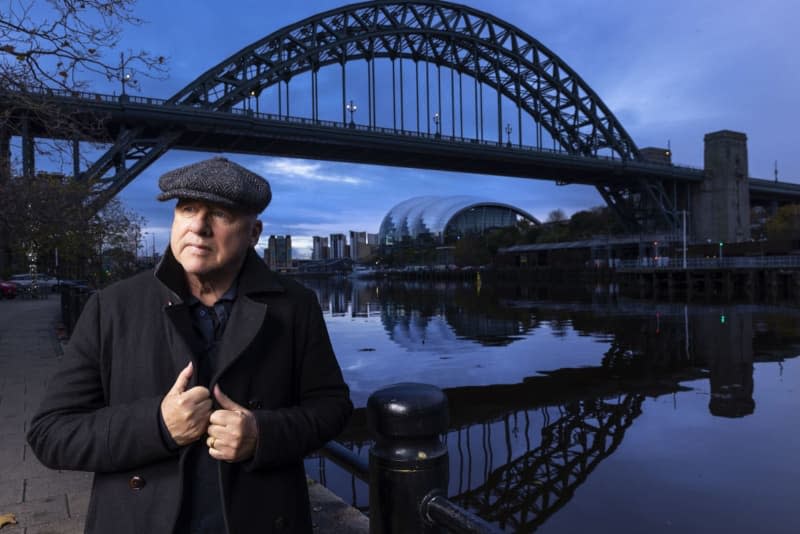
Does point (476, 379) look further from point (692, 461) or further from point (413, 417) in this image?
point (413, 417)

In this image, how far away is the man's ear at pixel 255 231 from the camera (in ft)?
6.50

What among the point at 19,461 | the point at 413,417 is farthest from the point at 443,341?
the point at 413,417

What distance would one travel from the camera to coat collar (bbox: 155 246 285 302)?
181cm

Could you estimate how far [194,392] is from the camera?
1620 mm

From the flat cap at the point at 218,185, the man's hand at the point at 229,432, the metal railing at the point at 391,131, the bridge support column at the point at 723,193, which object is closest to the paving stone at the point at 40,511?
the man's hand at the point at 229,432

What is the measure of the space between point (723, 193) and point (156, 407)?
3013 inches

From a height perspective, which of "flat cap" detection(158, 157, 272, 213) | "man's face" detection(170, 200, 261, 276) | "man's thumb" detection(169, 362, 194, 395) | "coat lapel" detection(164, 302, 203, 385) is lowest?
"man's thumb" detection(169, 362, 194, 395)

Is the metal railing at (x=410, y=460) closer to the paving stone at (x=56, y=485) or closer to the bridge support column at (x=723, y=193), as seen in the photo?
the paving stone at (x=56, y=485)

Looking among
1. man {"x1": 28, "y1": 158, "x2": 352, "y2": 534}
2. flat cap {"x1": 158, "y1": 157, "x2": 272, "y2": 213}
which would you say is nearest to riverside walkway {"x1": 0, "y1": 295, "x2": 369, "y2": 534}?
man {"x1": 28, "y1": 158, "x2": 352, "y2": 534}

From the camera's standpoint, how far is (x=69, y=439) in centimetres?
170

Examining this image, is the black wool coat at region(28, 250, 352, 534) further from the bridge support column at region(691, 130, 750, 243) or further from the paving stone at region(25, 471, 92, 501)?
the bridge support column at region(691, 130, 750, 243)

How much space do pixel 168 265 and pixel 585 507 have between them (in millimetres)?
5126

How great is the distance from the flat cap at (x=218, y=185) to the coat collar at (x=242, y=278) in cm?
18

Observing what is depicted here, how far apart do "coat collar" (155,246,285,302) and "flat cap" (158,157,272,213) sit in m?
0.18
